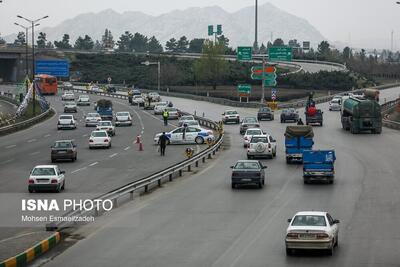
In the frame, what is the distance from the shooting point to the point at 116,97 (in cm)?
14000

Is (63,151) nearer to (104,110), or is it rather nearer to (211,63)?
(104,110)

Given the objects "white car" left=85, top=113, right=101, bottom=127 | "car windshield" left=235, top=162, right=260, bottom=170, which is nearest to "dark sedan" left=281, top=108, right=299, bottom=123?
"white car" left=85, top=113, right=101, bottom=127

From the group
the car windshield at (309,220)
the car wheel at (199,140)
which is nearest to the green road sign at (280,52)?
the car wheel at (199,140)

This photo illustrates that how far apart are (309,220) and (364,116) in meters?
47.5

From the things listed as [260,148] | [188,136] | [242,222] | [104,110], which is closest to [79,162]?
[260,148]

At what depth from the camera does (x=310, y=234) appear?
2305 cm

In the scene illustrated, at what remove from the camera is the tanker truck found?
69125 mm

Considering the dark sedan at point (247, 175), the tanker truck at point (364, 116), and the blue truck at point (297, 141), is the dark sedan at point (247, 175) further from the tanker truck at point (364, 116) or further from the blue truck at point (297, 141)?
the tanker truck at point (364, 116)

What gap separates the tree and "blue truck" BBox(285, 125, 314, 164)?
10097 centimetres

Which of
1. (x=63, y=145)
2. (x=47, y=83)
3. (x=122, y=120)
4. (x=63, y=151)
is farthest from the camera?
(x=47, y=83)

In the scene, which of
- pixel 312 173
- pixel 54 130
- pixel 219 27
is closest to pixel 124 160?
pixel 312 173

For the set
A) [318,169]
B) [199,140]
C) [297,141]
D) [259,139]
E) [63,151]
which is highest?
[297,141]

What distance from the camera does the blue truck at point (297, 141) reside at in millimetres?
48375

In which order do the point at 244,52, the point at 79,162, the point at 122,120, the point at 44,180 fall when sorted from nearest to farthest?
the point at 44,180 → the point at 79,162 → the point at 122,120 → the point at 244,52
